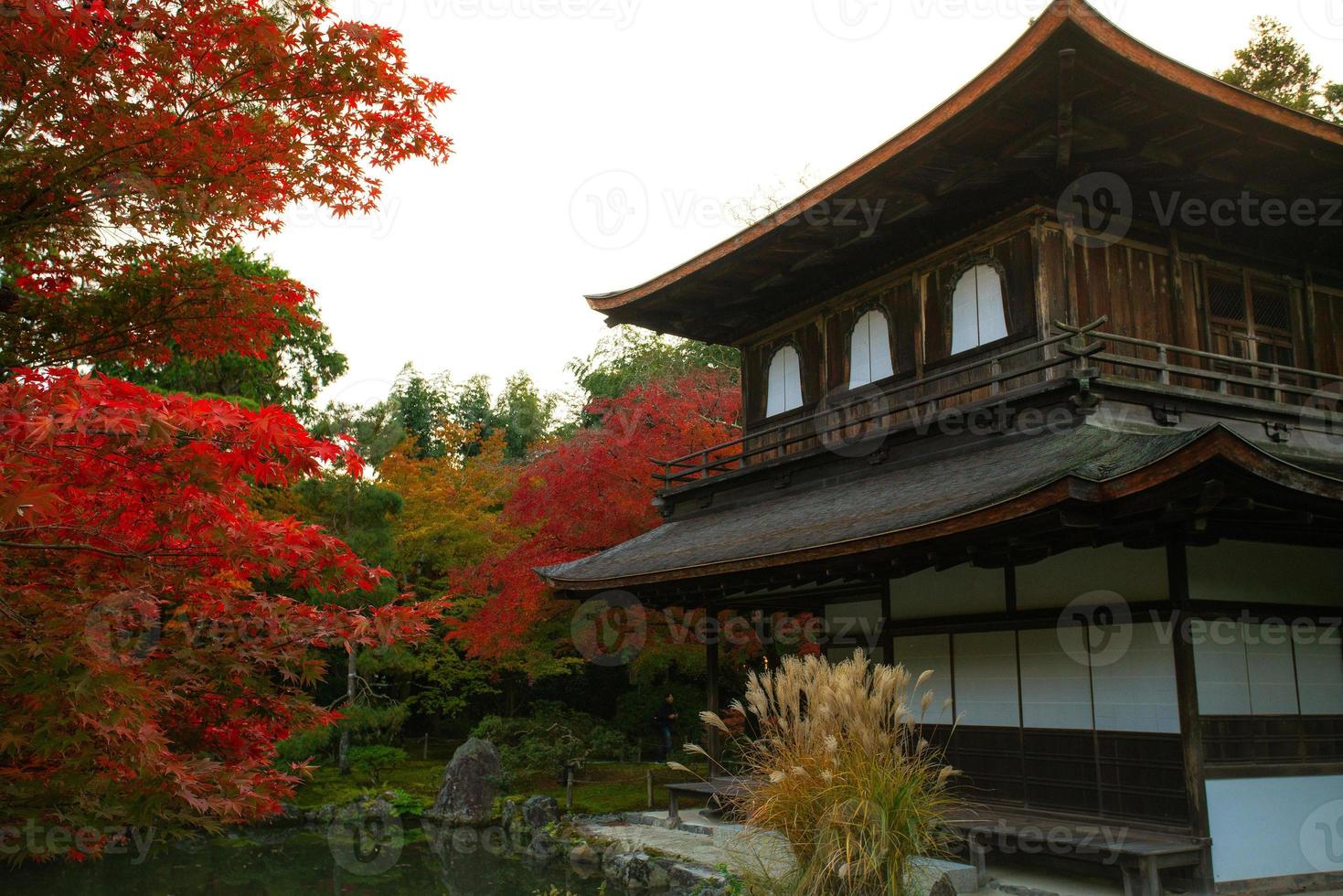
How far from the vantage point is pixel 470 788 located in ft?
45.2

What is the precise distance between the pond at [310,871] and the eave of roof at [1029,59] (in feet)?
23.6

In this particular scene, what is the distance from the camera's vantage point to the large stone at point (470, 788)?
13695 millimetres

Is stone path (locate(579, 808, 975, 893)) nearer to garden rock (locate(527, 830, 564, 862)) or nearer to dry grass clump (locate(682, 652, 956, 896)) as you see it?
dry grass clump (locate(682, 652, 956, 896))

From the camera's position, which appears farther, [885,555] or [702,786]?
[702,786]

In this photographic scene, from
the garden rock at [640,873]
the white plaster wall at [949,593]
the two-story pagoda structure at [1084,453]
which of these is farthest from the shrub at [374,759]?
the white plaster wall at [949,593]

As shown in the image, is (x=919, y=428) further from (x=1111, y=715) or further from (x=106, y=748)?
(x=106, y=748)

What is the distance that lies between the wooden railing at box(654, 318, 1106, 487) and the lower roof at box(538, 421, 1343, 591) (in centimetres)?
56

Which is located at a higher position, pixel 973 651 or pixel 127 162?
pixel 127 162

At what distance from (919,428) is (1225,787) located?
4.05m

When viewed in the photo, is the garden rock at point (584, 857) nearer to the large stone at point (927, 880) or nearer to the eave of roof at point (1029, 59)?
the large stone at point (927, 880)

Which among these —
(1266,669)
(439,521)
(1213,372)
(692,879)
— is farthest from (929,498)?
(439,521)

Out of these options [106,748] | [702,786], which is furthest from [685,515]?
[106,748]

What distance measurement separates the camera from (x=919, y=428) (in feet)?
31.6

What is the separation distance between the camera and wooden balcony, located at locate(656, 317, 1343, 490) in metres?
8.09
